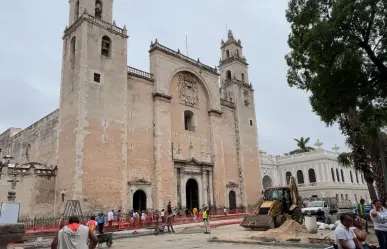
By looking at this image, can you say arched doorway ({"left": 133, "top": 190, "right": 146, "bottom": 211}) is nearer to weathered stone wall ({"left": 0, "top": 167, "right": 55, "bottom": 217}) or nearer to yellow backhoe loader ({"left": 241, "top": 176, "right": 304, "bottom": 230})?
weathered stone wall ({"left": 0, "top": 167, "right": 55, "bottom": 217})

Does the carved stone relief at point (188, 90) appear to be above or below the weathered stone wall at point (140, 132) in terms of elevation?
above

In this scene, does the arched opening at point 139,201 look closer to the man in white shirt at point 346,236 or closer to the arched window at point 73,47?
the arched window at point 73,47

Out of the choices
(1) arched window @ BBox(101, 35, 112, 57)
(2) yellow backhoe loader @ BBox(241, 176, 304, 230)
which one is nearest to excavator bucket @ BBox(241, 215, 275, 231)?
(2) yellow backhoe loader @ BBox(241, 176, 304, 230)

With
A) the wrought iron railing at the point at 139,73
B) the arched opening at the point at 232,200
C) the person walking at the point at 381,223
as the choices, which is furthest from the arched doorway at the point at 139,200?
the person walking at the point at 381,223

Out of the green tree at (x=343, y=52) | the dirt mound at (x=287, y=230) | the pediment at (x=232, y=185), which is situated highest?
the green tree at (x=343, y=52)

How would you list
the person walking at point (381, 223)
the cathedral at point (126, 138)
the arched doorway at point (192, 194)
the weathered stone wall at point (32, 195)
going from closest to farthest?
the person walking at point (381, 223), the weathered stone wall at point (32, 195), the cathedral at point (126, 138), the arched doorway at point (192, 194)

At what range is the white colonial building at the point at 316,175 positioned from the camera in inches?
1480

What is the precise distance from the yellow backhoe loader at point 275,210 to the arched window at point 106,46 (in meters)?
14.2

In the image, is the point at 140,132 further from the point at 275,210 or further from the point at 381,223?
the point at 381,223

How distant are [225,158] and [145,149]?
363 inches

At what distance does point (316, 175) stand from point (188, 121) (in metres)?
20.1

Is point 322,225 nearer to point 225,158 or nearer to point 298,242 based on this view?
point 298,242

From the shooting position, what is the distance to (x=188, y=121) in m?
27.3

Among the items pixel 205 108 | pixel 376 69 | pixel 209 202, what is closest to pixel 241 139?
pixel 205 108
